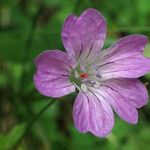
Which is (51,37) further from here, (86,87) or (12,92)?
(86,87)

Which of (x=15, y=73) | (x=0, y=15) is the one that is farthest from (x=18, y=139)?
(x=0, y=15)

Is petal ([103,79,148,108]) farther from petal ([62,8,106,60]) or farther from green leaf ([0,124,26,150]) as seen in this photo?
green leaf ([0,124,26,150])

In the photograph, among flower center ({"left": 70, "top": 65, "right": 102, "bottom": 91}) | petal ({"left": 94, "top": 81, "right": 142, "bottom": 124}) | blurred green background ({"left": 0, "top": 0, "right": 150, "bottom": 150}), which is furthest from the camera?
blurred green background ({"left": 0, "top": 0, "right": 150, "bottom": 150})

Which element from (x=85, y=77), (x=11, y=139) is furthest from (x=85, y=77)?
(x=11, y=139)

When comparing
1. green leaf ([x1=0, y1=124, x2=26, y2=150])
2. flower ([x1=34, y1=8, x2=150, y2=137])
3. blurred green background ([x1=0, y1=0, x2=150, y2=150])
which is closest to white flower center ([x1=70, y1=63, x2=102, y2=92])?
flower ([x1=34, y1=8, x2=150, y2=137])

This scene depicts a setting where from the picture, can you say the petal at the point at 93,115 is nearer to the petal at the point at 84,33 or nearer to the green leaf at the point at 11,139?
the petal at the point at 84,33

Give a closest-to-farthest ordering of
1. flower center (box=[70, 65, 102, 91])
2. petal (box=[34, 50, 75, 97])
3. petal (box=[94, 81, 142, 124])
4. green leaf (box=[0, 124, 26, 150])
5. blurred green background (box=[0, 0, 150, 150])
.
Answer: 1. petal (box=[34, 50, 75, 97])
2. petal (box=[94, 81, 142, 124])
3. flower center (box=[70, 65, 102, 91])
4. green leaf (box=[0, 124, 26, 150])
5. blurred green background (box=[0, 0, 150, 150])

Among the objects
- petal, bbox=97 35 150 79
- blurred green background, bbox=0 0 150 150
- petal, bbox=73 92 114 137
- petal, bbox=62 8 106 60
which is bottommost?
blurred green background, bbox=0 0 150 150

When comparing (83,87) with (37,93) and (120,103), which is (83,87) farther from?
(37,93)
